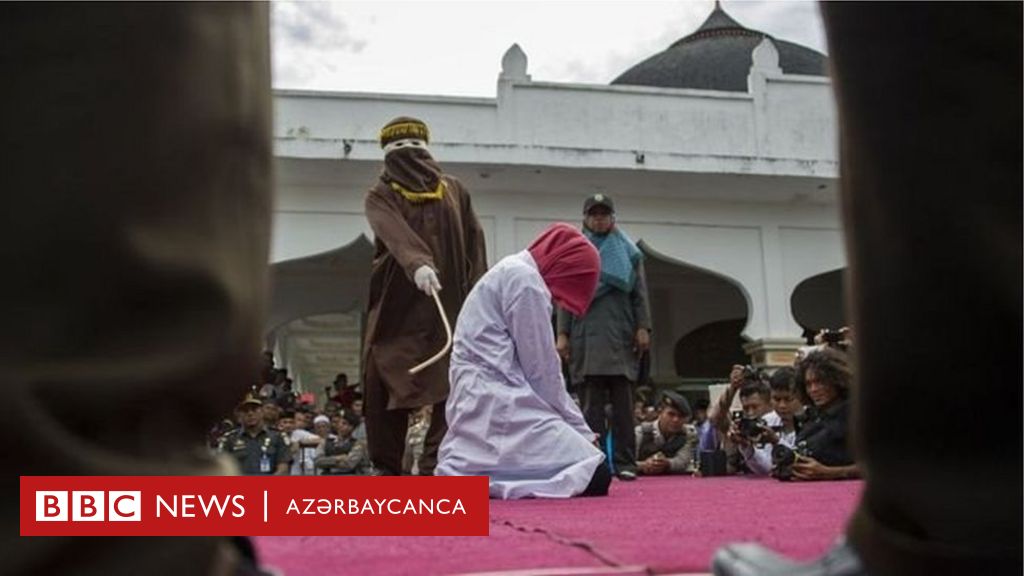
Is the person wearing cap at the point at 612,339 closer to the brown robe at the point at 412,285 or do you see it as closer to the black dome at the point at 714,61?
the brown robe at the point at 412,285

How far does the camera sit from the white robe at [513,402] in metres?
2.62

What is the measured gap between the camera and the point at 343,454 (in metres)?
6.38

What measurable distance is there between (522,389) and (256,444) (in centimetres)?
345

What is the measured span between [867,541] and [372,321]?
2671mm

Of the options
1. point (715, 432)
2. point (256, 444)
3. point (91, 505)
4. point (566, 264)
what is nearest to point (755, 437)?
point (715, 432)

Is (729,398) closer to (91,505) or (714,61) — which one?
(91,505)

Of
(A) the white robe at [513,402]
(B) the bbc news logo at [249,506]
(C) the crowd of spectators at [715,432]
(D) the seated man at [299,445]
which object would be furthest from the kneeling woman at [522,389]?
(D) the seated man at [299,445]

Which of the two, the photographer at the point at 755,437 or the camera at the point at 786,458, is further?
the photographer at the point at 755,437

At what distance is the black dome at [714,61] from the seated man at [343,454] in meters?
6.49

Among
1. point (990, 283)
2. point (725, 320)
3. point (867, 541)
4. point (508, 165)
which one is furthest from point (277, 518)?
point (725, 320)

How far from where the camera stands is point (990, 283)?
707 mm

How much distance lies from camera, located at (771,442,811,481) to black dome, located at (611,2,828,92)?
328 inches

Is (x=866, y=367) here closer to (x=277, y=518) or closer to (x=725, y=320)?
(x=277, y=518)

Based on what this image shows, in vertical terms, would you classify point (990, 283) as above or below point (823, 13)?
below
